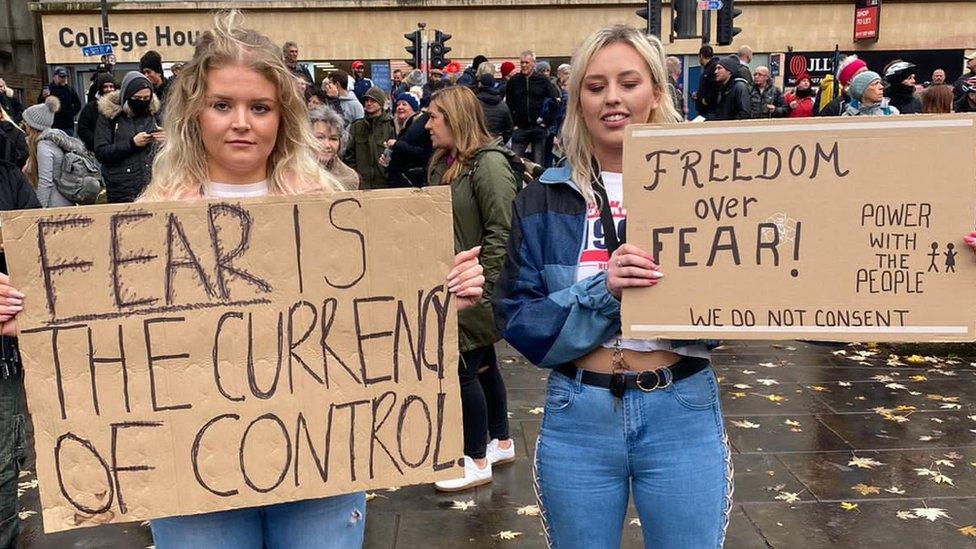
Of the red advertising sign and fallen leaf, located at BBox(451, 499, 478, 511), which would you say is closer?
fallen leaf, located at BBox(451, 499, 478, 511)

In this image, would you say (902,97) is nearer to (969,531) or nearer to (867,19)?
(969,531)

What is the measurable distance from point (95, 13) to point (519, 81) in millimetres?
23000

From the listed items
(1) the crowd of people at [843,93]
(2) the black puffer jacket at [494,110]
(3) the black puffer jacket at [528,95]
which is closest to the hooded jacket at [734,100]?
(1) the crowd of people at [843,93]

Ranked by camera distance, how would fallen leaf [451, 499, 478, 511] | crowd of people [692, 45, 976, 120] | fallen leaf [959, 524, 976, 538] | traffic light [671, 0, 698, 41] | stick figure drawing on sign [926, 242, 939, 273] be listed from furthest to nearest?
traffic light [671, 0, 698, 41] → crowd of people [692, 45, 976, 120] → fallen leaf [451, 499, 478, 511] → fallen leaf [959, 524, 976, 538] → stick figure drawing on sign [926, 242, 939, 273]

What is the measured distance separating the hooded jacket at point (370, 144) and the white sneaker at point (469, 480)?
448 cm

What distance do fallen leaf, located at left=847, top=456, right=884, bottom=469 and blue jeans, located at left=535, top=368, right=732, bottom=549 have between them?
9.27ft

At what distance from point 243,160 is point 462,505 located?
102 inches

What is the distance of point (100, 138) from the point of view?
7051 mm

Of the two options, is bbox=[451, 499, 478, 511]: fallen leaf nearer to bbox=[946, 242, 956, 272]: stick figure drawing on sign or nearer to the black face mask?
bbox=[946, 242, 956, 272]: stick figure drawing on sign

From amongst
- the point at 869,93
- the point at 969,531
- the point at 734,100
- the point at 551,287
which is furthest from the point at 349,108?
the point at 551,287

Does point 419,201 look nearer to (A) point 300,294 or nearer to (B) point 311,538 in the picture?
(A) point 300,294

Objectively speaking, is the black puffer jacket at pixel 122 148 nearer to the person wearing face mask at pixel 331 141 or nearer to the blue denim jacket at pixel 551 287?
the person wearing face mask at pixel 331 141

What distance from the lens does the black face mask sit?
270 inches

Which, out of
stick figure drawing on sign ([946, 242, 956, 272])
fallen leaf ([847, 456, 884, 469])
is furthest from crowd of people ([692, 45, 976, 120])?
stick figure drawing on sign ([946, 242, 956, 272])
